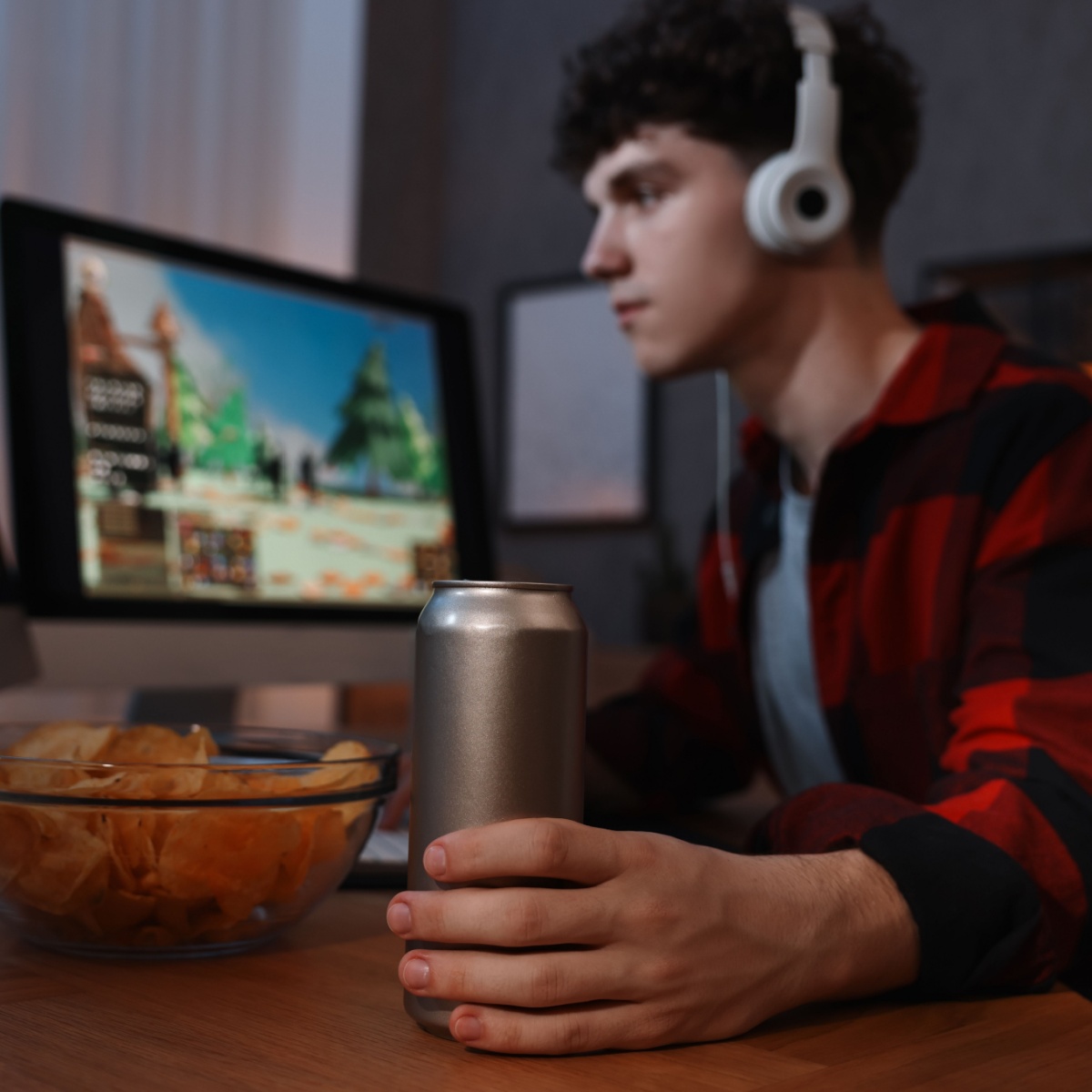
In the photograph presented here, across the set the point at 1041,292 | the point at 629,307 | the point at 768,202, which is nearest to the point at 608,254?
the point at 629,307

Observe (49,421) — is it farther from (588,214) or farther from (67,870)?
(588,214)

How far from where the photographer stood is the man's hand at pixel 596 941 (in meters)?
0.43

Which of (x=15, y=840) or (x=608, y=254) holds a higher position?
(x=608, y=254)

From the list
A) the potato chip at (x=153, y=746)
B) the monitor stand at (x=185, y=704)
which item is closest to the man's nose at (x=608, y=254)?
the monitor stand at (x=185, y=704)

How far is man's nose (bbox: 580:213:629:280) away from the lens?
122 centimetres

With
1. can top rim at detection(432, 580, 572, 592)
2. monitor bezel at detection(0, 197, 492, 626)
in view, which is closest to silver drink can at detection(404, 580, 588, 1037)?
can top rim at detection(432, 580, 572, 592)

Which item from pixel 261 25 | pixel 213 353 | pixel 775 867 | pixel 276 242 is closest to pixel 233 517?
pixel 213 353

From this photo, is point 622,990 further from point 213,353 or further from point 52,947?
point 213,353

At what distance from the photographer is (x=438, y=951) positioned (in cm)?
45

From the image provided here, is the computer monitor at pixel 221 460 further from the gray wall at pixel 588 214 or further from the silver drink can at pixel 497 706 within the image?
the gray wall at pixel 588 214

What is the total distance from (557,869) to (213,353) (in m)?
0.90

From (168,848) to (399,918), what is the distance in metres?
0.13

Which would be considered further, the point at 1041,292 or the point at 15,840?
the point at 1041,292

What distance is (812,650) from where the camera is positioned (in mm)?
1147
